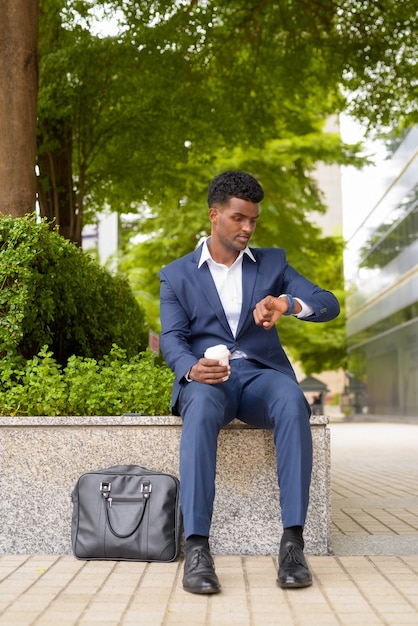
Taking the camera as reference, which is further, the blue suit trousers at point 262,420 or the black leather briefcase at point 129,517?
the black leather briefcase at point 129,517

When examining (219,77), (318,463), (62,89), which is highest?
(219,77)

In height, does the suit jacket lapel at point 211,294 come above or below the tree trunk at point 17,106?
below

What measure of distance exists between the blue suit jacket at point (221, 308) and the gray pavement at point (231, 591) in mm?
942

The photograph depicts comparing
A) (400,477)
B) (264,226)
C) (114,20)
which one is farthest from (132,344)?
Answer: (264,226)

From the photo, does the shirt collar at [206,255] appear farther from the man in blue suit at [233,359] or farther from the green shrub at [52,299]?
the green shrub at [52,299]

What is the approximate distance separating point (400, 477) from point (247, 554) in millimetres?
5065

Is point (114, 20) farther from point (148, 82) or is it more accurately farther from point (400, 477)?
point (400, 477)

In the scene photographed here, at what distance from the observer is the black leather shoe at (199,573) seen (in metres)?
3.89

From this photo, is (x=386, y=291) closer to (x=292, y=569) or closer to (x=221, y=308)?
(x=221, y=308)

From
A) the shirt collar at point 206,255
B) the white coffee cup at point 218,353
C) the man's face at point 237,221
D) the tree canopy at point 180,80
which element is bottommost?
the white coffee cup at point 218,353

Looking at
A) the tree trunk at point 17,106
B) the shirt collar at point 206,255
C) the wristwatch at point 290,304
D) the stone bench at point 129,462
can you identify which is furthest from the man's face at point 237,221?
the tree trunk at point 17,106

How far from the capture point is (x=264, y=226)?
22.7 metres

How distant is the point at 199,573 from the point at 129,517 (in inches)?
28.3

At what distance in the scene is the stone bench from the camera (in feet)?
16.0
